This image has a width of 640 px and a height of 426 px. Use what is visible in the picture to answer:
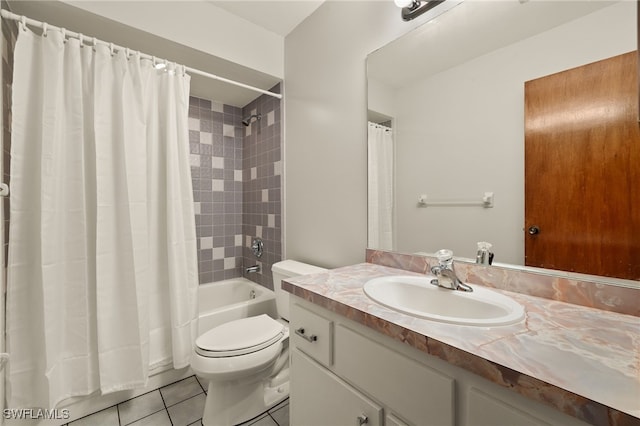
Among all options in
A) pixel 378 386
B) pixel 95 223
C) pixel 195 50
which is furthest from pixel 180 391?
pixel 195 50

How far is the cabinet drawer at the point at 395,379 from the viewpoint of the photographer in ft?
2.01

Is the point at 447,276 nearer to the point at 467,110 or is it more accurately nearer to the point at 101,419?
the point at 467,110

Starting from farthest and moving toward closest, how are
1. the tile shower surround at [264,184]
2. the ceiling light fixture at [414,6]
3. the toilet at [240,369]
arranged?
the tile shower surround at [264,184] < the toilet at [240,369] < the ceiling light fixture at [414,6]

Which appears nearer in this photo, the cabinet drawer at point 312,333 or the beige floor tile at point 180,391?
the cabinet drawer at point 312,333

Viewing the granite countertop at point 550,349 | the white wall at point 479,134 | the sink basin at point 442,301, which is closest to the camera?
the granite countertop at point 550,349

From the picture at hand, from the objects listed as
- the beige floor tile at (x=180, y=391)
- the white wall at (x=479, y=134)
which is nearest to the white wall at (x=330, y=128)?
the white wall at (x=479, y=134)

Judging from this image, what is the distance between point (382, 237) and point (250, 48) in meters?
1.60

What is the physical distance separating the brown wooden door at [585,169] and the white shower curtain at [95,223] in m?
1.72

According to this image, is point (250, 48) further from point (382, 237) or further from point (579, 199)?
point (579, 199)

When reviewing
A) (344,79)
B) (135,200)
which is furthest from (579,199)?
(135,200)

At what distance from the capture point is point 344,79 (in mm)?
1604

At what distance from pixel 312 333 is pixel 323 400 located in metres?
0.22

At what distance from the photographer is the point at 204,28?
171 cm

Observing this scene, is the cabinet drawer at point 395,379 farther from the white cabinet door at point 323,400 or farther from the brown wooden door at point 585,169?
the brown wooden door at point 585,169
